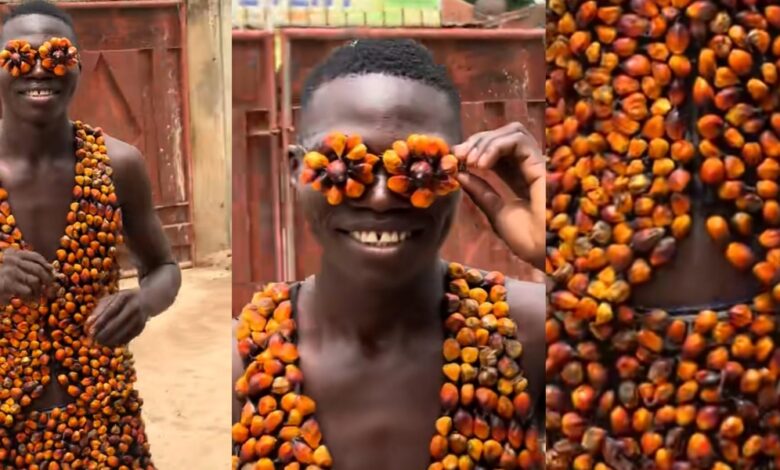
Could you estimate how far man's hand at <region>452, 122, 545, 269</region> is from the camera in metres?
0.84

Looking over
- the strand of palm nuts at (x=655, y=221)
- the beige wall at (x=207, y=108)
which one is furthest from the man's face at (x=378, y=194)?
the beige wall at (x=207, y=108)

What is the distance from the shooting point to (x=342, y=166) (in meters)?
0.80

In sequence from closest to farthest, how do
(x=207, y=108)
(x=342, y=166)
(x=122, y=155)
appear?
(x=342, y=166) < (x=122, y=155) < (x=207, y=108)

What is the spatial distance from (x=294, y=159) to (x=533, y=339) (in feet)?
0.91

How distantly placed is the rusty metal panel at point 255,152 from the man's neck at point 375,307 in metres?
0.06

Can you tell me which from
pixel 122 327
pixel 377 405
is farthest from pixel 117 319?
pixel 377 405

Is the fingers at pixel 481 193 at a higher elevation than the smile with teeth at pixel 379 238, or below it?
higher

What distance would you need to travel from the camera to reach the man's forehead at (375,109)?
0.82 meters

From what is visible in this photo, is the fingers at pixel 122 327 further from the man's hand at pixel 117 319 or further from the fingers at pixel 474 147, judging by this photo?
the fingers at pixel 474 147

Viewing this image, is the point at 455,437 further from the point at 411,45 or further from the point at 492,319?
the point at 411,45

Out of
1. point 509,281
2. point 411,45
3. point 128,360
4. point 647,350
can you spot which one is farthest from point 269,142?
point 128,360

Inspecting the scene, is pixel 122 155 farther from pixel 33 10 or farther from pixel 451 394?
pixel 451 394

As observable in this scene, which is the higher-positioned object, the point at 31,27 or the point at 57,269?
the point at 31,27

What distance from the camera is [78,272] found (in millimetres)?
1187
